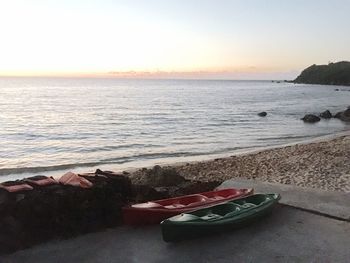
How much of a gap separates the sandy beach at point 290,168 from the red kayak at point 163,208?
383 cm

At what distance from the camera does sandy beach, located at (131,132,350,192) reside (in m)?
10.9

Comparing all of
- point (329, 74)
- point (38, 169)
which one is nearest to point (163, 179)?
point (38, 169)

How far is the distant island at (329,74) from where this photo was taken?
14125cm

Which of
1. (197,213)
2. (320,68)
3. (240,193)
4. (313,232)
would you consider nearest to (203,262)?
(197,213)

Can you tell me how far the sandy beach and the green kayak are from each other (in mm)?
3607

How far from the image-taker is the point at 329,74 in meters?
157

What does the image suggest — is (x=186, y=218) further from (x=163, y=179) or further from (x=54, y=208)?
(x=163, y=179)

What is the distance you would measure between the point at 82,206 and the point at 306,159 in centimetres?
1011

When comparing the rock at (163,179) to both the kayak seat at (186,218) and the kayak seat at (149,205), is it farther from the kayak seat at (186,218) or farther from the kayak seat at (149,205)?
the kayak seat at (186,218)

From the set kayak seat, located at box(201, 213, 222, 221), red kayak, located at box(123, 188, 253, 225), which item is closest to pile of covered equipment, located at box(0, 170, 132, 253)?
red kayak, located at box(123, 188, 253, 225)

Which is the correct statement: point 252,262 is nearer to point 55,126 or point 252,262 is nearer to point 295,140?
point 295,140

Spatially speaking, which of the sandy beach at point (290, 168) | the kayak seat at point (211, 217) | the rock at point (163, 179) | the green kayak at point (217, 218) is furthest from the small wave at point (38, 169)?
the kayak seat at point (211, 217)

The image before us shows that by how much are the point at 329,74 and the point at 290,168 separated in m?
154

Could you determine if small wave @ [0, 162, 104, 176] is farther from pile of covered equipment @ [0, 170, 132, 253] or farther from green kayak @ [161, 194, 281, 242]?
green kayak @ [161, 194, 281, 242]
